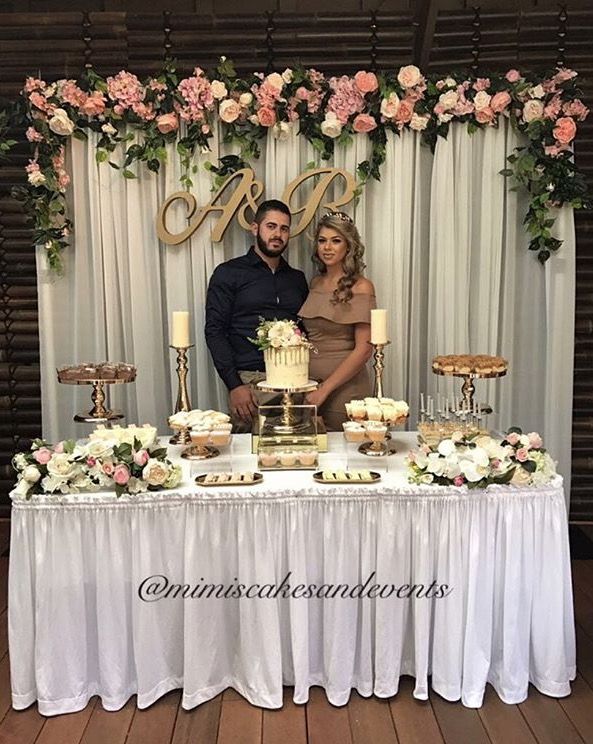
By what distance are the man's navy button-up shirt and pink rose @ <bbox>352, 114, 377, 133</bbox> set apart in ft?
2.78

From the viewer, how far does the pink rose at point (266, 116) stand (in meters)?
3.72

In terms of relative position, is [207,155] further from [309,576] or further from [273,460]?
[309,576]

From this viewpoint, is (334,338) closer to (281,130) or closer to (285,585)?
(281,130)

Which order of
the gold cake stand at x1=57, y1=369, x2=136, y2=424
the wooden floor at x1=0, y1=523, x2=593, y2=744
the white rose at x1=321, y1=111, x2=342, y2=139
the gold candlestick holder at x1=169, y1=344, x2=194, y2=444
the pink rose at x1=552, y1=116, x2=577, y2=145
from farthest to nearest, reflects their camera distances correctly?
1. the white rose at x1=321, y1=111, x2=342, y2=139
2. the pink rose at x1=552, y1=116, x2=577, y2=145
3. the gold candlestick holder at x1=169, y1=344, x2=194, y2=444
4. the gold cake stand at x1=57, y1=369, x2=136, y2=424
5. the wooden floor at x1=0, y1=523, x2=593, y2=744

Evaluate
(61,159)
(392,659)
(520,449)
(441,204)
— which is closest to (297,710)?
(392,659)

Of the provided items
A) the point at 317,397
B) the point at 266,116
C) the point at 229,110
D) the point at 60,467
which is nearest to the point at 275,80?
the point at 266,116

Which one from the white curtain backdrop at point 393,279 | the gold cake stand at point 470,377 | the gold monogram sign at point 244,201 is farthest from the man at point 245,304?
the gold cake stand at point 470,377

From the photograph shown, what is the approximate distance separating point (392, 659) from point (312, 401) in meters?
1.27

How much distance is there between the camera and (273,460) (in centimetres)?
277

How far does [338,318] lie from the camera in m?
3.54

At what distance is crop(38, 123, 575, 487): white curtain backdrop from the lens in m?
3.95

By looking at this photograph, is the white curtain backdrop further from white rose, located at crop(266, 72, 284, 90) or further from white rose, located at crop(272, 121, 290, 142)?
white rose, located at crop(266, 72, 284, 90)

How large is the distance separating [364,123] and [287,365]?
160 cm

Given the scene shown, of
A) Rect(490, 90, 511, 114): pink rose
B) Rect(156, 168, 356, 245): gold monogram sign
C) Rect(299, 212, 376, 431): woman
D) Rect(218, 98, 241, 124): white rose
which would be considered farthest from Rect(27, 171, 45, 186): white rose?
Rect(490, 90, 511, 114): pink rose
